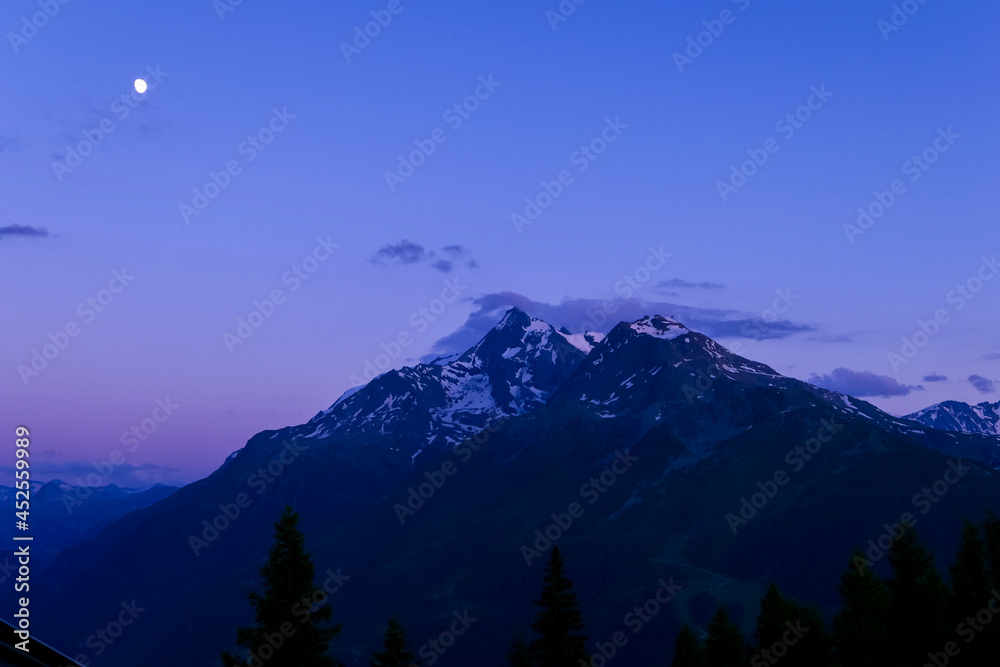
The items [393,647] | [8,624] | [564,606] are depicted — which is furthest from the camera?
[564,606]

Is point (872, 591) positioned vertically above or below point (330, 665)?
above

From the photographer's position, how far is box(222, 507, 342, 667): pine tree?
3553 centimetres

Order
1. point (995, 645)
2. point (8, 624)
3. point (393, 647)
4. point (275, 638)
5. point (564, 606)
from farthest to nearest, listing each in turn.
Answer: point (995, 645) → point (564, 606) → point (393, 647) → point (275, 638) → point (8, 624)

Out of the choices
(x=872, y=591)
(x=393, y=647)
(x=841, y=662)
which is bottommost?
(x=393, y=647)


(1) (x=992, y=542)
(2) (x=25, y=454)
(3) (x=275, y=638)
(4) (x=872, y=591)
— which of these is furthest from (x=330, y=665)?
(1) (x=992, y=542)

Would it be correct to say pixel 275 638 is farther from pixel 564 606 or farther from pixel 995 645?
pixel 995 645

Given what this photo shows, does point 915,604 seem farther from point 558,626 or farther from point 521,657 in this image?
point 521,657

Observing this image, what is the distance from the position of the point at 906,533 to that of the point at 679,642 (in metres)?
16.5

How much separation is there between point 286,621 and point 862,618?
3419 cm

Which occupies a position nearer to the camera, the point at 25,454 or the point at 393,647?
the point at 25,454

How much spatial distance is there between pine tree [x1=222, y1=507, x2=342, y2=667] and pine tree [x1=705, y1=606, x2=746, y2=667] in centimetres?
3207

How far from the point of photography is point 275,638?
117 feet

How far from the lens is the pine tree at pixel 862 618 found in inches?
2101

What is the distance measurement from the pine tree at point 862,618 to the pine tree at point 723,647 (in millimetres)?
7277
